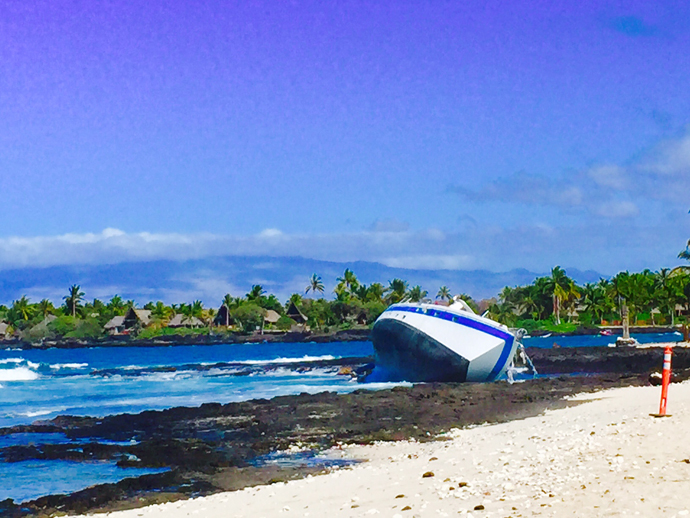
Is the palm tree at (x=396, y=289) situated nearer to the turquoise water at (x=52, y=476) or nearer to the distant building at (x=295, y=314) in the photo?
the distant building at (x=295, y=314)

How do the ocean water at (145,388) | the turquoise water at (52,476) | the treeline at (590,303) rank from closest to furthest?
the turquoise water at (52,476)
the ocean water at (145,388)
the treeline at (590,303)

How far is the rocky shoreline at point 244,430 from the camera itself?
13.7 metres

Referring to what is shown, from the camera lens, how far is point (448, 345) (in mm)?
32750

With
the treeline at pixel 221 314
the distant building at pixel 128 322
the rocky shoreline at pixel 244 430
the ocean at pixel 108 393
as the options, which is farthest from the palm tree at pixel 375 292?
the rocky shoreline at pixel 244 430

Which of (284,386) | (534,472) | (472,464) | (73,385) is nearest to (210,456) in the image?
(472,464)

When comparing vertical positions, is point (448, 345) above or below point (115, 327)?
above

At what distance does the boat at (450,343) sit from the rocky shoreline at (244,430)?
6.20 feet

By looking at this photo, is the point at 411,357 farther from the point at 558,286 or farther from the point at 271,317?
the point at 271,317

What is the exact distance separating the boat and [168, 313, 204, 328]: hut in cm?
13801

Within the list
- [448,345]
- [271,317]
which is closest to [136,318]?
[271,317]

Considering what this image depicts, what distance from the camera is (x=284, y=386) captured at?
39.5m

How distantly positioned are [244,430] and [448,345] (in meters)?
13.6

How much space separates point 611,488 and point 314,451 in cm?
951

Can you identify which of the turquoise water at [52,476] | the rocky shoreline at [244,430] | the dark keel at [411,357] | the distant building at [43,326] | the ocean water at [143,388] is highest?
the dark keel at [411,357]
